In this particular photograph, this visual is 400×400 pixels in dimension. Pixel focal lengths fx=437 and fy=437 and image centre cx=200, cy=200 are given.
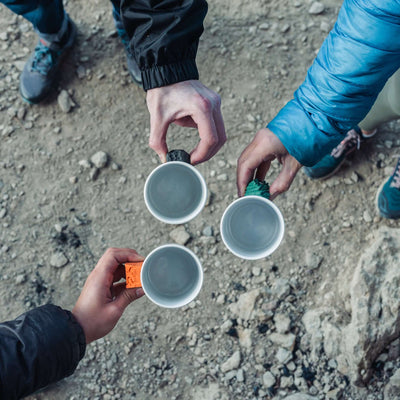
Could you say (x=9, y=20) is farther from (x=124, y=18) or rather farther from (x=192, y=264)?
(x=192, y=264)

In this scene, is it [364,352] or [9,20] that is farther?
[9,20]

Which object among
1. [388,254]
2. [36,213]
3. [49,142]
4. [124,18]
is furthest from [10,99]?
Result: [388,254]

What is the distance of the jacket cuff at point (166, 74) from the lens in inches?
71.8

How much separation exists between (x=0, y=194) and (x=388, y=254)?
236 centimetres

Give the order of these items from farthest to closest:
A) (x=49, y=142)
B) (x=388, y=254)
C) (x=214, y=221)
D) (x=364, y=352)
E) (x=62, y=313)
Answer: (x=49, y=142)
(x=214, y=221)
(x=388, y=254)
(x=364, y=352)
(x=62, y=313)

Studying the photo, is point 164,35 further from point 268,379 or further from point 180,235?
point 268,379

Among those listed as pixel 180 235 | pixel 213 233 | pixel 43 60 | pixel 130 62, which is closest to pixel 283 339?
pixel 213 233

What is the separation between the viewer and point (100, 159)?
2.81 meters

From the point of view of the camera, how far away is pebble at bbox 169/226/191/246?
8.65 ft

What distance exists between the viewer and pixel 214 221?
8.84 ft

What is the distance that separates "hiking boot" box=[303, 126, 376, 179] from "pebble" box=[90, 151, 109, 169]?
4.18 feet

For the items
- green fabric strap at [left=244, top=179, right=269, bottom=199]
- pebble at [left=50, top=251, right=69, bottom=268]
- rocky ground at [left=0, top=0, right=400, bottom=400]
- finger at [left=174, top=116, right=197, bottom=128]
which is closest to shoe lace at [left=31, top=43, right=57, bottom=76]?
rocky ground at [left=0, top=0, right=400, bottom=400]

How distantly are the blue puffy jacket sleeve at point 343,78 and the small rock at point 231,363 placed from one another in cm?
116

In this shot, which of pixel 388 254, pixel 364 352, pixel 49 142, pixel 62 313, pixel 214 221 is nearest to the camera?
pixel 62 313
